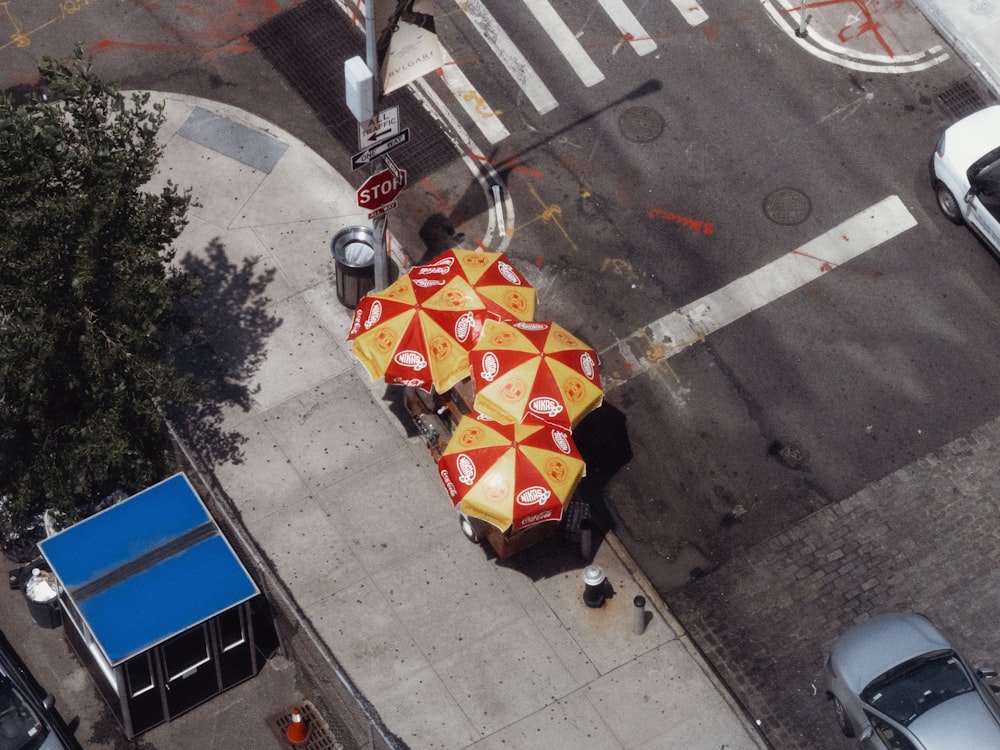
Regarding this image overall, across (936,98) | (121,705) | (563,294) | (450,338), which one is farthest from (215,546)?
(936,98)

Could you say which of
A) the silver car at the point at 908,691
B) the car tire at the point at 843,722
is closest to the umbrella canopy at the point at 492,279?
the silver car at the point at 908,691

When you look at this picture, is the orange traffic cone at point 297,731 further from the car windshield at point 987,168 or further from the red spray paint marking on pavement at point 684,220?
the car windshield at point 987,168

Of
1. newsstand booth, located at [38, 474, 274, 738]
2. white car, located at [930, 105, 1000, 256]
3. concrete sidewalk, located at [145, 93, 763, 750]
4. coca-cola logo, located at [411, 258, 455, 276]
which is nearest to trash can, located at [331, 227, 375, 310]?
concrete sidewalk, located at [145, 93, 763, 750]

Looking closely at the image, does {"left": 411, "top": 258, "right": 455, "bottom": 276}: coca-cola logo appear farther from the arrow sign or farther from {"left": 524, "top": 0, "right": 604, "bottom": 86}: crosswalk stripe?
{"left": 524, "top": 0, "right": 604, "bottom": 86}: crosswalk stripe

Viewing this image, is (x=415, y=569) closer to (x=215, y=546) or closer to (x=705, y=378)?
(x=215, y=546)

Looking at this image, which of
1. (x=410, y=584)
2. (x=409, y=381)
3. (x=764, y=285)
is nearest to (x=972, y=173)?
(x=764, y=285)

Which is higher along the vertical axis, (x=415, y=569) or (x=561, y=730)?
(x=415, y=569)
